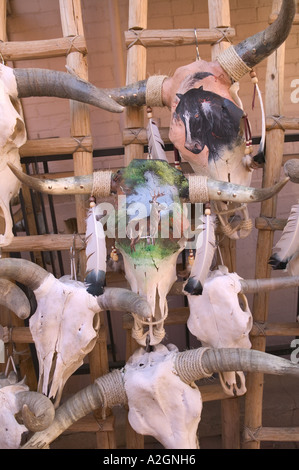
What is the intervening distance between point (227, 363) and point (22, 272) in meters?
0.69

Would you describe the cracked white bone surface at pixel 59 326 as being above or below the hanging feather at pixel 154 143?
below

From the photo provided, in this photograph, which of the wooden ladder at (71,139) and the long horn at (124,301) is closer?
the long horn at (124,301)

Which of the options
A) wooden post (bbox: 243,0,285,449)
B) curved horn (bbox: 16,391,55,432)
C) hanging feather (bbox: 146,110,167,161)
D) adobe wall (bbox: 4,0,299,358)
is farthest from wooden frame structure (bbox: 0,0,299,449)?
adobe wall (bbox: 4,0,299,358)

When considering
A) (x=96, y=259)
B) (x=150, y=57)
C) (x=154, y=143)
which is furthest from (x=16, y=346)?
(x=150, y=57)

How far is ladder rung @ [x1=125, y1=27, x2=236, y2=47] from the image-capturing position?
195cm

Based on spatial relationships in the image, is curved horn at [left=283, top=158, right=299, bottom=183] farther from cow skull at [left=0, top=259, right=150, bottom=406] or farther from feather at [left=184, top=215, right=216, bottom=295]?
cow skull at [left=0, top=259, right=150, bottom=406]

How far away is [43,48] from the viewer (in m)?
1.94

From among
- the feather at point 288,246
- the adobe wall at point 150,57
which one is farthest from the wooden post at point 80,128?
the adobe wall at point 150,57

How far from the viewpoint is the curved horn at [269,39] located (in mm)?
1516

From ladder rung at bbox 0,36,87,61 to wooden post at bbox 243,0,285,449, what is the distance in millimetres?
759

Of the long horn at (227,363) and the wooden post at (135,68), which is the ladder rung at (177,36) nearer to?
the wooden post at (135,68)

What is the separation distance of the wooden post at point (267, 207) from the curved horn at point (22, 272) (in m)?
0.90

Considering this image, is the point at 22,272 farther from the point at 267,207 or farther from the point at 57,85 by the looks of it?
the point at 267,207
